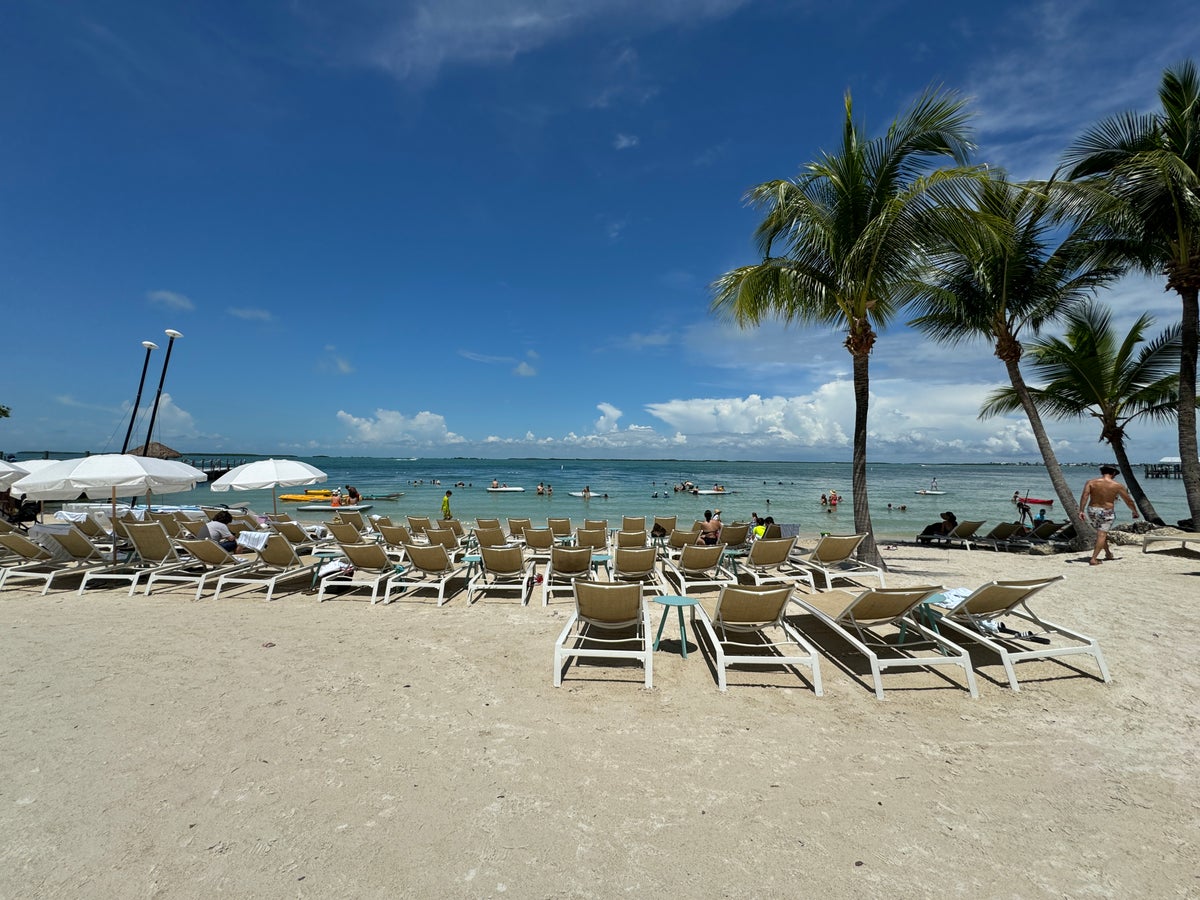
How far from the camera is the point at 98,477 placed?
7.36 m

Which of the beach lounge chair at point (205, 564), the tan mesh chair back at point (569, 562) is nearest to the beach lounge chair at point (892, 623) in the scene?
the tan mesh chair back at point (569, 562)

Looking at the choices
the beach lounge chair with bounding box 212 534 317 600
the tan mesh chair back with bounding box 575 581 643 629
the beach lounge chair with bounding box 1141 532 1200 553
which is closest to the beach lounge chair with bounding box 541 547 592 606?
the tan mesh chair back with bounding box 575 581 643 629

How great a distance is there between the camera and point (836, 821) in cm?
238

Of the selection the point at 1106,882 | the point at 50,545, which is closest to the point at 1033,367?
the point at 1106,882

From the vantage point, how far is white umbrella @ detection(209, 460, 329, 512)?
33.7ft

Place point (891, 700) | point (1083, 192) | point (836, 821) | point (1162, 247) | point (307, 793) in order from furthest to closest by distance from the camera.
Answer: point (1162, 247) → point (1083, 192) → point (891, 700) → point (307, 793) → point (836, 821)

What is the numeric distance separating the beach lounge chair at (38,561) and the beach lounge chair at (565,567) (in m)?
6.45

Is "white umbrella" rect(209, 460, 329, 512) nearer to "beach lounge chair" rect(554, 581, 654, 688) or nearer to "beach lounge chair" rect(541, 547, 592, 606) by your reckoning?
"beach lounge chair" rect(541, 547, 592, 606)

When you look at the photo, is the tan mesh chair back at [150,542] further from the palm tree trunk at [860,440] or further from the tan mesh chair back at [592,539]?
the palm tree trunk at [860,440]

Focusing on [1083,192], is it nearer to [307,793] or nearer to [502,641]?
[502,641]

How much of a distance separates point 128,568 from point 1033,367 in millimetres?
20395

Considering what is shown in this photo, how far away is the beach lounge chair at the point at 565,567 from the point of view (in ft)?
20.9

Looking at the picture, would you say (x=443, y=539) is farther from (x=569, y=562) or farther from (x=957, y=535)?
(x=957, y=535)

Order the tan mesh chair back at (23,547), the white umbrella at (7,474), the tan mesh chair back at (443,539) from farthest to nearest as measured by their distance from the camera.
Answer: the white umbrella at (7,474) < the tan mesh chair back at (443,539) < the tan mesh chair back at (23,547)
